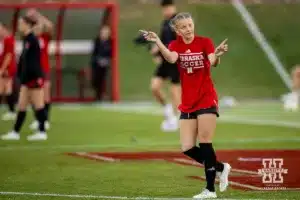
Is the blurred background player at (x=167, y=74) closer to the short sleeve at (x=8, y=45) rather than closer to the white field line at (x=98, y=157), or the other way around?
the short sleeve at (x=8, y=45)

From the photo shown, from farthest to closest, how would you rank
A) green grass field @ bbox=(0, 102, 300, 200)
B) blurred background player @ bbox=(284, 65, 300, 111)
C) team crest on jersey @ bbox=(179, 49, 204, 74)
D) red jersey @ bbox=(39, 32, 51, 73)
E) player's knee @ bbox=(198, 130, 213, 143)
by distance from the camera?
blurred background player @ bbox=(284, 65, 300, 111) → red jersey @ bbox=(39, 32, 51, 73) → green grass field @ bbox=(0, 102, 300, 200) → team crest on jersey @ bbox=(179, 49, 204, 74) → player's knee @ bbox=(198, 130, 213, 143)

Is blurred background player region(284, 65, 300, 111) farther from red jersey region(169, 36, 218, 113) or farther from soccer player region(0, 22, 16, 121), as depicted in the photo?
red jersey region(169, 36, 218, 113)

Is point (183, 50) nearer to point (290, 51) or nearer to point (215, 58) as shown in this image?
point (215, 58)

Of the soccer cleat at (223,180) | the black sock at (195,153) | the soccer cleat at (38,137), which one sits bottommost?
the soccer cleat at (223,180)

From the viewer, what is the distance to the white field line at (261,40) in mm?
34875

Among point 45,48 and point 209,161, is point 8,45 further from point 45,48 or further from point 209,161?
point 209,161

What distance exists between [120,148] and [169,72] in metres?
3.60

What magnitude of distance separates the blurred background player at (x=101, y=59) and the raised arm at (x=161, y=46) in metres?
20.3

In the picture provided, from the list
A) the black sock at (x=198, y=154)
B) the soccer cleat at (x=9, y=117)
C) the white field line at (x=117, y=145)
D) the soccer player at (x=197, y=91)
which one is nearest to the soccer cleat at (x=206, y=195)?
the soccer player at (x=197, y=91)

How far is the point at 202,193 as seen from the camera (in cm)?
1081

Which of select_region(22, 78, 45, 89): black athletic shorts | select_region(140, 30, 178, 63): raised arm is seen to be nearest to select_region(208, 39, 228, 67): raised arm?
select_region(140, 30, 178, 63): raised arm

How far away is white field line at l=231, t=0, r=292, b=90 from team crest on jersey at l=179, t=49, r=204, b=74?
903 inches

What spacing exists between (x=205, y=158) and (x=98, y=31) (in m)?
21.9

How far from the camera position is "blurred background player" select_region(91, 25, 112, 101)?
31.5 meters
